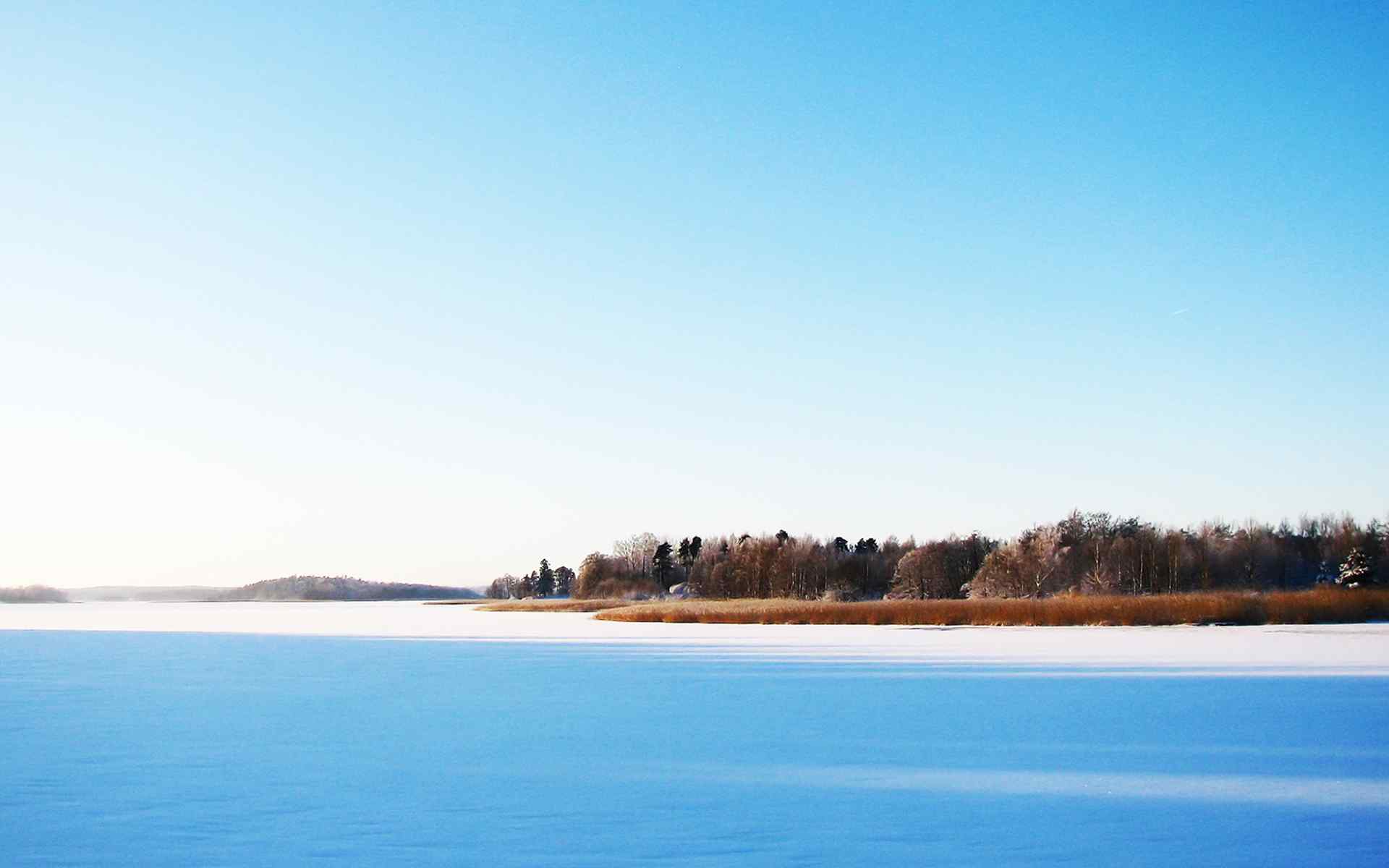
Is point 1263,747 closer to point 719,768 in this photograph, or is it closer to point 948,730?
point 948,730

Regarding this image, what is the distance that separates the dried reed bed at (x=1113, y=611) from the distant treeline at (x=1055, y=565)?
21942 millimetres

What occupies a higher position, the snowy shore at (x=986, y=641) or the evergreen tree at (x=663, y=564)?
the evergreen tree at (x=663, y=564)

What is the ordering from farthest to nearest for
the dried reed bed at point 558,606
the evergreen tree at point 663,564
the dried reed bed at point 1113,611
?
1. the evergreen tree at point 663,564
2. the dried reed bed at point 558,606
3. the dried reed bed at point 1113,611

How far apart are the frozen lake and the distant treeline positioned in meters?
41.8

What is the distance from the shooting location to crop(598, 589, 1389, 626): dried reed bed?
26422mm

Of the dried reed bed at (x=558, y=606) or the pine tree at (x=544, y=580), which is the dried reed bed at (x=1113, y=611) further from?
the pine tree at (x=544, y=580)

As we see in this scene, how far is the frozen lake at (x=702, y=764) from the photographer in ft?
16.0

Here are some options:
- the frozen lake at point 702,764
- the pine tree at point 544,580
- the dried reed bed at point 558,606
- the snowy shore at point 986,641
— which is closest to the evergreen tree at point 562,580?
the pine tree at point 544,580

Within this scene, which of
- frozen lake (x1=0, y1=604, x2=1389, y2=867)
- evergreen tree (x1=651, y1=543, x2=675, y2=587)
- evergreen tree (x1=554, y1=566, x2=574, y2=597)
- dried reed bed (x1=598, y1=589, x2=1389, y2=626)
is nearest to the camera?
frozen lake (x1=0, y1=604, x2=1389, y2=867)

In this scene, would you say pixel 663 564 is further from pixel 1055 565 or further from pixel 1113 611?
pixel 1113 611

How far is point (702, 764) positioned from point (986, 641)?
49.3ft

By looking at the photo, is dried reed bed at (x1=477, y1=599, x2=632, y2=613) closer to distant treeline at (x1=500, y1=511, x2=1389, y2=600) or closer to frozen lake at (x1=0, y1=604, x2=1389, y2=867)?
distant treeline at (x1=500, y1=511, x2=1389, y2=600)

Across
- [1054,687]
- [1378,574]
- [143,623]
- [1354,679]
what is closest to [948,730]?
[1054,687]

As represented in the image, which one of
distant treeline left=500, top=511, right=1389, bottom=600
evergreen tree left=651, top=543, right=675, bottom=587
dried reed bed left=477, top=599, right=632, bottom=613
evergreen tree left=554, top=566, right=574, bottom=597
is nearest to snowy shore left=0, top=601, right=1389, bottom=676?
dried reed bed left=477, top=599, right=632, bottom=613
